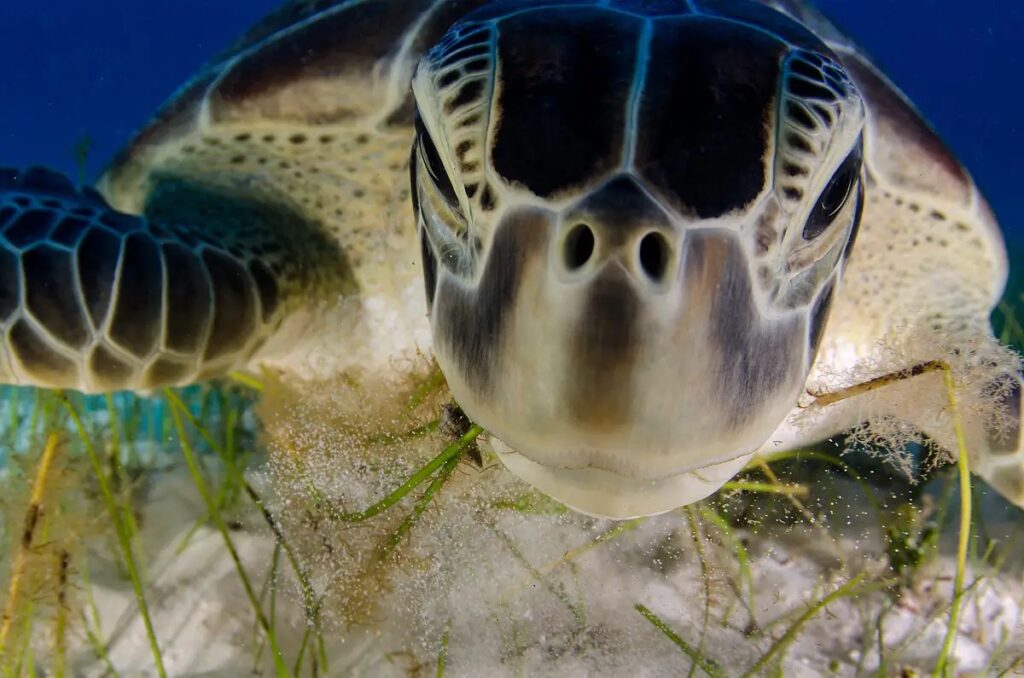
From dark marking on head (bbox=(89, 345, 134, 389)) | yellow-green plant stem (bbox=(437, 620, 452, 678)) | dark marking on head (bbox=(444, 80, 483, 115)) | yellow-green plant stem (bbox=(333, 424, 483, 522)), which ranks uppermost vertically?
dark marking on head (bbox=(444, 80, 483, 115))

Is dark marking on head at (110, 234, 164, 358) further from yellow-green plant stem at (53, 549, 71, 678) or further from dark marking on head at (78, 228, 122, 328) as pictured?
yellow-green plant stem at (53, 549, 71, 678)

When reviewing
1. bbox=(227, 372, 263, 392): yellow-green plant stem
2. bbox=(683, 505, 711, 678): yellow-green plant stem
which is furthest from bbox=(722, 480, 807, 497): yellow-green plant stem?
bbox=(227, 372, 263, 392): yellow-green plant stem

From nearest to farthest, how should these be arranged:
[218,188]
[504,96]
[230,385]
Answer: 1. [504,96]
2. [218,188]
3. [230,385]

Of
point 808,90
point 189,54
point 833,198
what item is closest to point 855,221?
point 833,198

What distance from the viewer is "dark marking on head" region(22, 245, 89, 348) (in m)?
1.67

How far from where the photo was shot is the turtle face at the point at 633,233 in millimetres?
947

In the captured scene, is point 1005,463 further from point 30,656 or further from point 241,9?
point 241,9

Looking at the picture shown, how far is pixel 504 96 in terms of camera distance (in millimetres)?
1121

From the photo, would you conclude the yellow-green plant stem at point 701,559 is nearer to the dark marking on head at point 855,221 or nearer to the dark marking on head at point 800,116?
the dark marking on head at point 855,221

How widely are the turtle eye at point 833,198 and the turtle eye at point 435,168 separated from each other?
0.64 m

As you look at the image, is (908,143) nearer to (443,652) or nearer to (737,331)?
(737,331)

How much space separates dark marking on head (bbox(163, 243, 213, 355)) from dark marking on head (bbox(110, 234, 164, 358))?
26 mm

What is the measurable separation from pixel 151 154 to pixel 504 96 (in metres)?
1.90

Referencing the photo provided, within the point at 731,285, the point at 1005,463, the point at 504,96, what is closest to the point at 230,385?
the point at 504,96
